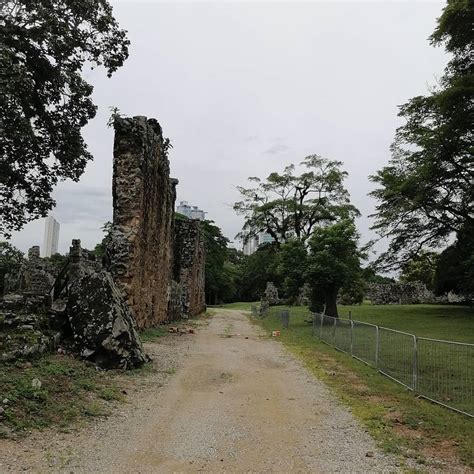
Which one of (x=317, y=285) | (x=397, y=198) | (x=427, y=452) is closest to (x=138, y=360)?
(x=427, y=452)

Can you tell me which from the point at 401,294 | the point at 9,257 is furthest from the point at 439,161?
the point at 9,257

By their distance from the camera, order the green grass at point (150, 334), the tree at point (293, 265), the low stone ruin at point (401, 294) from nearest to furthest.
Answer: the green grass at point (150, 334) < the tree at point (293, 265) < the low stone ruin at point (401, 294)

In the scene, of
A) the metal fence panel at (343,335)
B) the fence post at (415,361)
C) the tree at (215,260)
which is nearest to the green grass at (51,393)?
the fence post at (415,361)

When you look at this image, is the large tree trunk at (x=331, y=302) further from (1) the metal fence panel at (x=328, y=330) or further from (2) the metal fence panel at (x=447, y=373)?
(2) the metal fence panel at (x=447, y=373)

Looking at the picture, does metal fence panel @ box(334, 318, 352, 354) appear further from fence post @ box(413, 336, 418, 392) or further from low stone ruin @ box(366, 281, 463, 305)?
low stone ruin @ box(366, 281, 463, 305)

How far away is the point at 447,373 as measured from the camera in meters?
7.28

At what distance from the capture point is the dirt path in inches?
184

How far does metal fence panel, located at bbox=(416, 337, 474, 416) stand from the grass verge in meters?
0.23

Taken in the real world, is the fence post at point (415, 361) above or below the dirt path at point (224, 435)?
above

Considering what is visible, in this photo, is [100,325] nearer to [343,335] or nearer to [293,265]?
[343,335]

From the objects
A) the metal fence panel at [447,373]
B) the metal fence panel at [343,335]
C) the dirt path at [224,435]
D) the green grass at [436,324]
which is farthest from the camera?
the green grass at [436,324]

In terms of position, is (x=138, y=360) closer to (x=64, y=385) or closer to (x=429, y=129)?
(x=64, y=385)

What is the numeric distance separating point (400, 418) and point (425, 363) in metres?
1.91

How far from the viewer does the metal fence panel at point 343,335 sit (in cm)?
1255
